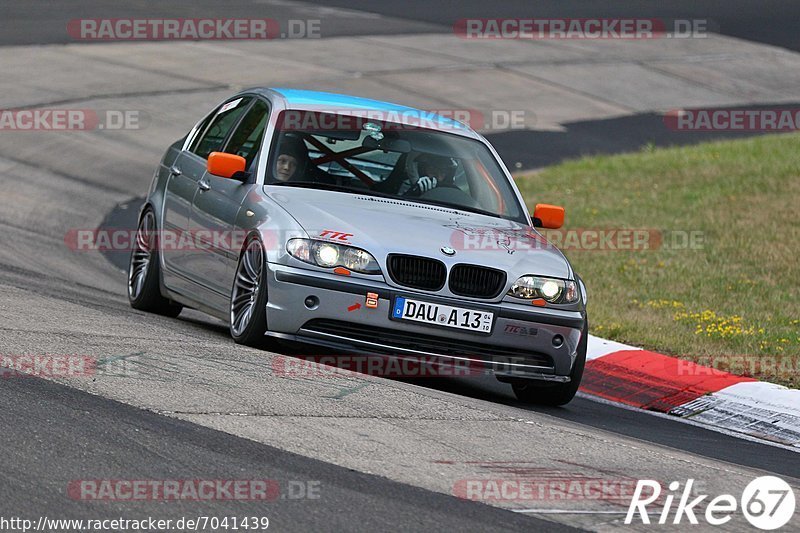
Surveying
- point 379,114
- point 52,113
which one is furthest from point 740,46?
point 379,114

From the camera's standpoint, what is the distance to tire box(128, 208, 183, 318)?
10242 millimetres

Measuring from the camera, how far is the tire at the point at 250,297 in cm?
818

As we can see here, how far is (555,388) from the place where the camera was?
874cm

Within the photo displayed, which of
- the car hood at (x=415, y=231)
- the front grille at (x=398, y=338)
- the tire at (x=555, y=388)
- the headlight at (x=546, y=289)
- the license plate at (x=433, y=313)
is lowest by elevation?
the tire at (x=555, y=388)

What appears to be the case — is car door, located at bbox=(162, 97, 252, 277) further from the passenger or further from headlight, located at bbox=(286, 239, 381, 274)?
headlight, located at bbox=(286, 239, 381, 274)

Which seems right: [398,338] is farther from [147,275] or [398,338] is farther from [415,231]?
[147,275]

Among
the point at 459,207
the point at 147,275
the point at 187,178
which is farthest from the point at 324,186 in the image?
the point at 147,275

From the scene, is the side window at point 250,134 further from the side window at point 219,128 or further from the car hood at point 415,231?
the car hood at point 415,231

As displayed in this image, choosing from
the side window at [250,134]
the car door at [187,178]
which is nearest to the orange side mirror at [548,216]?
the side window at [250,134]

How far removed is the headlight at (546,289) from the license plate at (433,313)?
304 millimetres

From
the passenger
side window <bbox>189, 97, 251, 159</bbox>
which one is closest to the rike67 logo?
the passenger

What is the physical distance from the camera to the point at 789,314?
461 inches

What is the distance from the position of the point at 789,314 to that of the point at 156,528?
7738mm

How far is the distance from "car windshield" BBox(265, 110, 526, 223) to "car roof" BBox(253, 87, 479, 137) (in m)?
0.10
